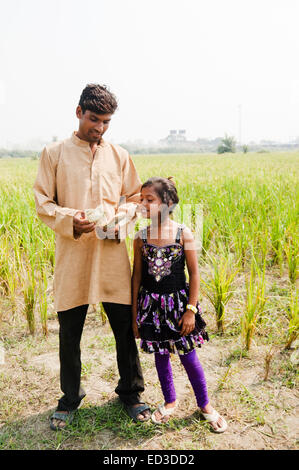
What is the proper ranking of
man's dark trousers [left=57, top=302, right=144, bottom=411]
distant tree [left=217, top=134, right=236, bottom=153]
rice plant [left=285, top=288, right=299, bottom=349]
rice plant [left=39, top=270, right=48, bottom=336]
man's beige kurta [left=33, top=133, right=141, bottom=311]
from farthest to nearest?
distant tree [left=217, top=134, right=236, bottom=153]
rice plant [left=39, top=270, right=48, bottom=336]
rice plant [left=285, top=288, right=299, bottom=349]
man's dark trousers [left=57, top=302, right=144, bottom=411]
man's beige kurta [left=33, top=133, right=141, bottom=311]

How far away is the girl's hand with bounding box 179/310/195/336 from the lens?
153 centimetres

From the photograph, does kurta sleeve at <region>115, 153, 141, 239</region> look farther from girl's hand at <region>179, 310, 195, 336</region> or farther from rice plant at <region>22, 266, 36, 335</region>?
rice plant at <region>22, 266, 36, 335</region>

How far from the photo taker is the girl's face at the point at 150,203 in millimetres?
1464

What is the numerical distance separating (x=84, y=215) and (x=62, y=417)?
0.93m

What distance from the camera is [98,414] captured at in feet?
5.71

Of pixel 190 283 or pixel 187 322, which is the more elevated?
pixel 190 283

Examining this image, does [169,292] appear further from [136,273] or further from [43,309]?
[43,309]

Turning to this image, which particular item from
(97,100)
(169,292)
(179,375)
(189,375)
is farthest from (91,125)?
(179,375)

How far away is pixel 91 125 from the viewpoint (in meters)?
1.48

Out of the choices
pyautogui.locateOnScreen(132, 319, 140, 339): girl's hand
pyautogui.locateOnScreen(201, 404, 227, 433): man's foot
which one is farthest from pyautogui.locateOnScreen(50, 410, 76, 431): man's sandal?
pyautogui.locateOnScreen(201, 404, 227, 433): man's foot

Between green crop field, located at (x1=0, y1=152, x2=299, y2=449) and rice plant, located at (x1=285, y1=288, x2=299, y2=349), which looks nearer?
green crop field, located at (x1=0, y1=152, x2=299, y2=449)

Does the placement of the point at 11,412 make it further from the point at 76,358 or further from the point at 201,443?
the point at 201,443
